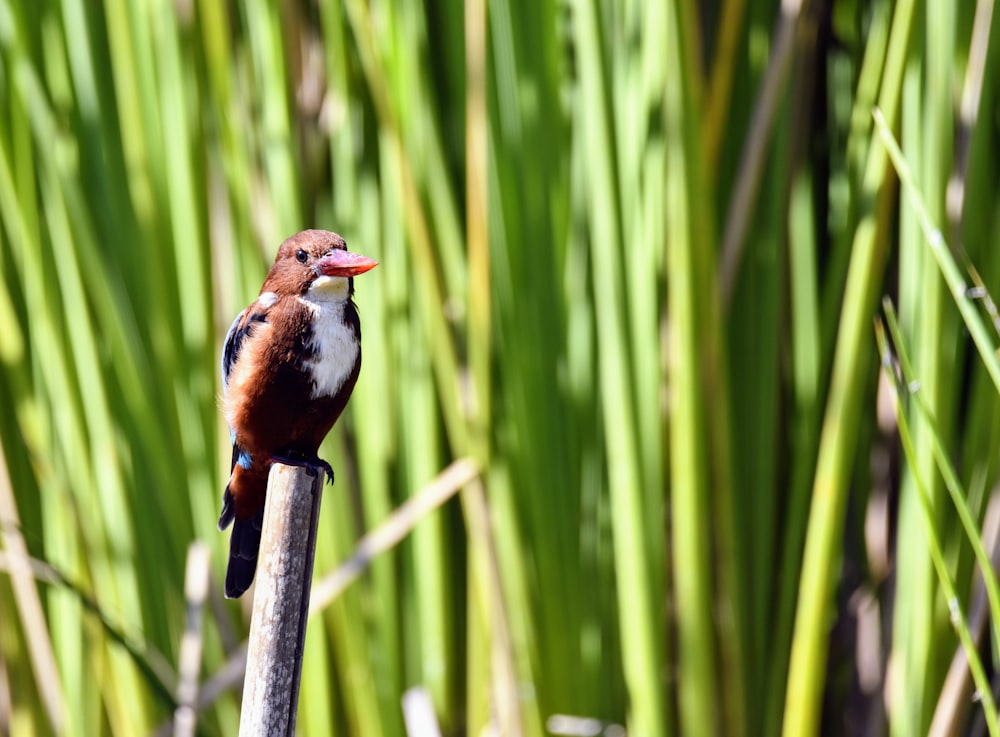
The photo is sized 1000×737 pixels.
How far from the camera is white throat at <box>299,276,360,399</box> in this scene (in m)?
1.01

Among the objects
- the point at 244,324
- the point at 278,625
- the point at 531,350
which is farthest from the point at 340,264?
the point at 531,350

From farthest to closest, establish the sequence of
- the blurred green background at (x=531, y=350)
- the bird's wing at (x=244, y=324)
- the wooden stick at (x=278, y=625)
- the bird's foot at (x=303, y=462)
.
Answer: the blurred green background at (x=531, y=350)
the bird's wing at (x=244, y=324)
the bird's foot at (x=303, y=462)
the wooden stick at (x=278, y=625)

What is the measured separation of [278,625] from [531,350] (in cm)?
64

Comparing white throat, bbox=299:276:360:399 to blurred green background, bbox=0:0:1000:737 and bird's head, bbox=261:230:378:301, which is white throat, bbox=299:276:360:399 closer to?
bird's head, bbox=261:230:378:301

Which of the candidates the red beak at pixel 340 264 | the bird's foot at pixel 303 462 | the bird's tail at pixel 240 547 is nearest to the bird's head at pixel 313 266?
the red beak at pixel 340 264

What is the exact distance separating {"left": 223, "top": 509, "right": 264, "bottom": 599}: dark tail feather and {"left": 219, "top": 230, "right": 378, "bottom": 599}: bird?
13cm

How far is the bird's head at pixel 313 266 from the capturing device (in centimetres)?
98

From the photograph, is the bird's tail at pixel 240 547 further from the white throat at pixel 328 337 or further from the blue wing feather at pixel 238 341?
the white throat at pixel 328 337

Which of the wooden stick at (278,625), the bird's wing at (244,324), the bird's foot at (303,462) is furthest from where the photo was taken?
the bird's wing at (244,324)

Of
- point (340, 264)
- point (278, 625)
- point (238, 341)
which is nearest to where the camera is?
point (278, 625)

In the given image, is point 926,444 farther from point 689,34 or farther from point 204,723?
point 204,723

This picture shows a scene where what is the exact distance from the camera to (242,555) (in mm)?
1168

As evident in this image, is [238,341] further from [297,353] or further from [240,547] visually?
[240,547]

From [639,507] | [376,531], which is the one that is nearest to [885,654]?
[639,507]
